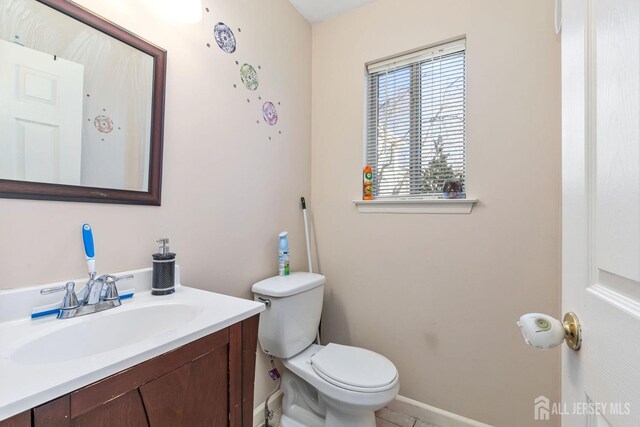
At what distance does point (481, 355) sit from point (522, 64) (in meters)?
1.42

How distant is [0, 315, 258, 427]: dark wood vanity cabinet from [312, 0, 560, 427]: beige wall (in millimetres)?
1020

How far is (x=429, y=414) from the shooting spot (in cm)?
153

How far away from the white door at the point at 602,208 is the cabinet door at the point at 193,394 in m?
0.75

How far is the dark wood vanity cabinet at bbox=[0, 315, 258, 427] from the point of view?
48cm

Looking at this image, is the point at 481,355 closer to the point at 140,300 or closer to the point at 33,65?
the point at 140,300

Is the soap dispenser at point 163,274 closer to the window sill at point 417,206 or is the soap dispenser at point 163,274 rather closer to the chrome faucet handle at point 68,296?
the chrome faucet handle at point 68,296

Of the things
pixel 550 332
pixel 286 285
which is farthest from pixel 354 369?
pixel 550 332

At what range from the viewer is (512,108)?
1347 mm

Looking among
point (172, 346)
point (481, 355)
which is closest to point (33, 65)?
point (172, 346)

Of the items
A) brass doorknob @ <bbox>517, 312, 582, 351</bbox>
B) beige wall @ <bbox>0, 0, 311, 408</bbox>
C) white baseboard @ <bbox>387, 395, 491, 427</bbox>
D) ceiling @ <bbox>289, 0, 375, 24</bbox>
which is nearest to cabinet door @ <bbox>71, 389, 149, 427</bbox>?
beige wall @ <bbox>0, 0, 311, 408</bbox>

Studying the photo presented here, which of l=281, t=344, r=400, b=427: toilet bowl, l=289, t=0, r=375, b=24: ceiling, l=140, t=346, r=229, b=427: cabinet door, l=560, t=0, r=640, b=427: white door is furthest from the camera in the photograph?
l=289, t=0, r=375, b=24: ceiling

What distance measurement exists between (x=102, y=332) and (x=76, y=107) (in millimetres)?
687

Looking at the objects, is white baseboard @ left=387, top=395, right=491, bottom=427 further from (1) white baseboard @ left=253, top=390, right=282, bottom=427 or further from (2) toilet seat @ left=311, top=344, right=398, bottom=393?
(1) white baseboard @ left=253, top=390, right=282, bottom=427

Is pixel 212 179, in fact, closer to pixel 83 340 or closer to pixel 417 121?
pixel 83 340
